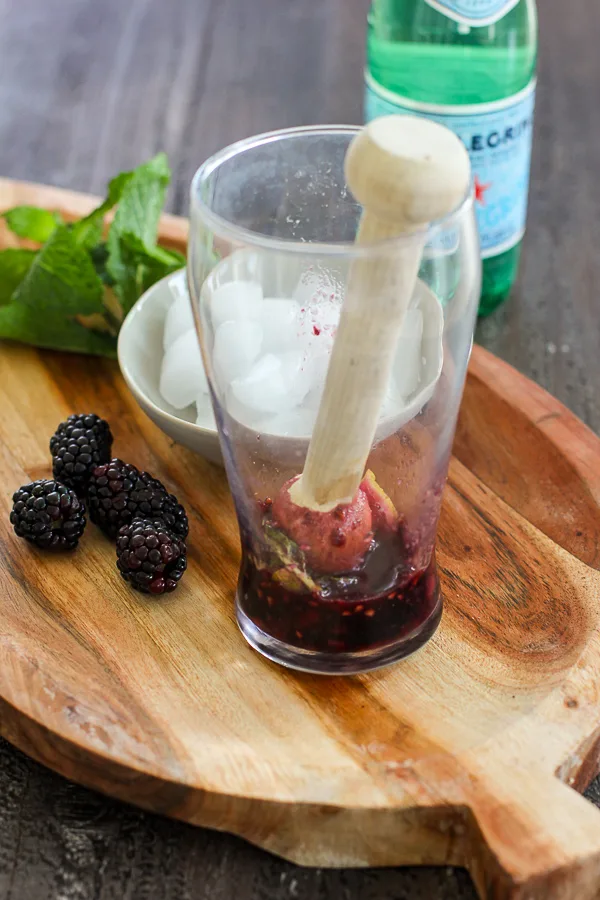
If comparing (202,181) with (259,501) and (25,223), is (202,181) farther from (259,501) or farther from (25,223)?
(25,223)

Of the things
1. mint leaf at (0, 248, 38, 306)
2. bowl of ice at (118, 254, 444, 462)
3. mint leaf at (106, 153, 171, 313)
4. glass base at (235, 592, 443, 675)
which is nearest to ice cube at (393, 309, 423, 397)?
bowl of ice at (118, 254, 444, 462)

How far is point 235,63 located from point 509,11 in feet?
2.48

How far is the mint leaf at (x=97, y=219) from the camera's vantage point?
110 centimetres

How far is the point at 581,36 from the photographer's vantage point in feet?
6.06

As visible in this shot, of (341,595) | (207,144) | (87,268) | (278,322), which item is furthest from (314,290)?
(207,144)

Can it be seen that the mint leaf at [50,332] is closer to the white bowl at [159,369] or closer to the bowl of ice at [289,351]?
the white bowl at [159,369]

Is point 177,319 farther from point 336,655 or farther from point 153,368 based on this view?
point 336,655

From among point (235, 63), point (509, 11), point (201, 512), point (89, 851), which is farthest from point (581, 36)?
point (89, 851)

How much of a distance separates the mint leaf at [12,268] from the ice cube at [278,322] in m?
0.47

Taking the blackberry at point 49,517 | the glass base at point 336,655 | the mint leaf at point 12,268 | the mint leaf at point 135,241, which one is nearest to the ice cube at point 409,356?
the glass base at point 336,655

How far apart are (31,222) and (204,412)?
36 cm

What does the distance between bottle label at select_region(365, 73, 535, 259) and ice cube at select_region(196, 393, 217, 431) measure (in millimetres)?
370

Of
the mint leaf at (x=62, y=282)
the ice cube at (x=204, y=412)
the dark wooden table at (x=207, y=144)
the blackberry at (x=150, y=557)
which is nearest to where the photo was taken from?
the dark wooden table at (x=207, y=144)

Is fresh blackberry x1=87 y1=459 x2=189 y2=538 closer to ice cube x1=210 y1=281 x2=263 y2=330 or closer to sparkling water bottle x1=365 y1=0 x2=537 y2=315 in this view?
ice cube x1=210 y1=281 x2=263 y2=330
